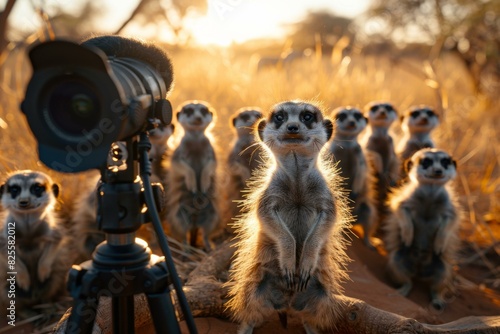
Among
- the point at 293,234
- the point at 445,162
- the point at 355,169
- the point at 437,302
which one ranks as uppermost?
the point at 445,162

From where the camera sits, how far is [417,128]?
482cm

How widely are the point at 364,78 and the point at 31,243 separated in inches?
223

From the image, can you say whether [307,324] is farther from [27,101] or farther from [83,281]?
[27,101]

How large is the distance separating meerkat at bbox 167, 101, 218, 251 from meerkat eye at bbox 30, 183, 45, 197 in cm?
119

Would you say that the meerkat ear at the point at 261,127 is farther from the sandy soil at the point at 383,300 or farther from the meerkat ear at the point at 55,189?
the meerkat ear at the point at 55,189

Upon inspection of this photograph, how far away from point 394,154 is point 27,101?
4019 mm

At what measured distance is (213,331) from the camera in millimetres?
2268

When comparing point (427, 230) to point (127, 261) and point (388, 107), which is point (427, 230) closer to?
point (388, 107)

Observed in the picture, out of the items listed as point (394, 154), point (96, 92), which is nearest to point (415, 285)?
point (394, 154)

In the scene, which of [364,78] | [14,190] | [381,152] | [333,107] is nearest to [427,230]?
[381,152]

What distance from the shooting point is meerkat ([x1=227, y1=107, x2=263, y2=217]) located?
4180 millimetres

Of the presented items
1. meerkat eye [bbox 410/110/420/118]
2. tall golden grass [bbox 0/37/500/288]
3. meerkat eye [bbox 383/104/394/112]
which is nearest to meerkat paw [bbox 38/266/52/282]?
A: tall golden grass [bbox 0/37/500/288]

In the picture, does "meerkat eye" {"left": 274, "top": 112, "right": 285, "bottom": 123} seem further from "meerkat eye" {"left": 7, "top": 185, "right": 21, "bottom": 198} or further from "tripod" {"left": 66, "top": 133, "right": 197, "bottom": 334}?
"meerkat eye" {"left": 7, "top": 185, "right": 21, "bottom": 198}

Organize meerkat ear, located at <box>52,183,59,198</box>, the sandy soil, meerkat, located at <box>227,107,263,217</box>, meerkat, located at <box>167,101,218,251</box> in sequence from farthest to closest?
meerkat, located at <box>227,107,263,217</box> < meerkat, located at <box>167,101,218,251</box> < meerkat ear, located at <box>52,183,59,198</box> < the sandy soil
